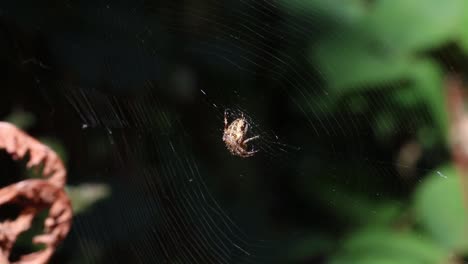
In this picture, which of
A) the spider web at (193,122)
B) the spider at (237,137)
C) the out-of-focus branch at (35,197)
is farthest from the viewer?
the spider at (237,137)

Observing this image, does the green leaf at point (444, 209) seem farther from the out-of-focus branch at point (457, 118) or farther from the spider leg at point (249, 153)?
the spider leg at point (249, 153)

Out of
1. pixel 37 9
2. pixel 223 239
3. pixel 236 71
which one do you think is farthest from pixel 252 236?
pixel 37 9

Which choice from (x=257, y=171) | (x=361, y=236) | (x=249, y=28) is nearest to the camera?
(x=361, y=236)

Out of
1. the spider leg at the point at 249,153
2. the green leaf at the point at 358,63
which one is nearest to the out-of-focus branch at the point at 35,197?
the green leaf at the point at 358,63

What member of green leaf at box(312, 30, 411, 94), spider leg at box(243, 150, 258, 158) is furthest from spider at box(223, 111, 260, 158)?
green leaf at box(312, 30, 411, 94)

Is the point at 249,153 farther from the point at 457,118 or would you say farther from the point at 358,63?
the point at 457,118

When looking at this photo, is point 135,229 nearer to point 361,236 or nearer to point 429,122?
point 361,236
